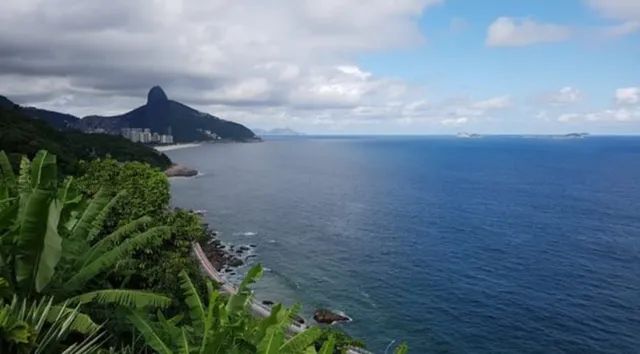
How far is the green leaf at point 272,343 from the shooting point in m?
9.27

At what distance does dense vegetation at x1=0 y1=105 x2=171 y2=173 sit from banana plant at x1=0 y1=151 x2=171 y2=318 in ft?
104

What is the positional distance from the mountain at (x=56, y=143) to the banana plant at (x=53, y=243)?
3952 cm

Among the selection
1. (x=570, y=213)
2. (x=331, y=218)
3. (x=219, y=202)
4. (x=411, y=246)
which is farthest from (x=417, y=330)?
(x=219, y=202)

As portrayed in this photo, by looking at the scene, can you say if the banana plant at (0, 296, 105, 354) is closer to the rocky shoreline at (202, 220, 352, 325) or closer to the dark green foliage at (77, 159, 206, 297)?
the dark green foliage at (77, 159, 206, 297)

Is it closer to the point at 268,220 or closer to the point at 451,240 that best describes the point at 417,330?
the point at 451,240

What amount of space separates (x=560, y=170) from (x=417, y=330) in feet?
456

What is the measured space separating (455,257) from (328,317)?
77.3 ft

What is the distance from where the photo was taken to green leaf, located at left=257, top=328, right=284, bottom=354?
9273mm

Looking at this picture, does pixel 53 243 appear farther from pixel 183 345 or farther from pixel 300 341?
pixel 300 341

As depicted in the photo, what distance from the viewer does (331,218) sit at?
84812 mm

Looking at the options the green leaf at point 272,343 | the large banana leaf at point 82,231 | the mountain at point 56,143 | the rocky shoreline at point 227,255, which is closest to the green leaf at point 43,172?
the large banana leaf at point 82,231

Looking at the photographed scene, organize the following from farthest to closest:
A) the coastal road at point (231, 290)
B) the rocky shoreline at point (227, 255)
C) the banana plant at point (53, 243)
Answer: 1. the rocky shoreline at point (227, 255)
2. the coastal road at point (231, 290)
3. the banana plant at point (53, 243)

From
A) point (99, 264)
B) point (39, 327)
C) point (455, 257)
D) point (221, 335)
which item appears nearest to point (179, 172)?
point (455, 257)

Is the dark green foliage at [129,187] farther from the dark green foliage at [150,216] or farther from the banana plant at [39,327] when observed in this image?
the banana plant at [39,327]
